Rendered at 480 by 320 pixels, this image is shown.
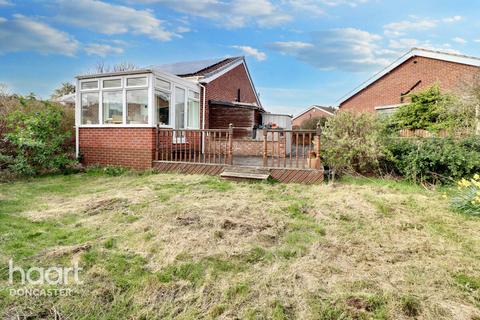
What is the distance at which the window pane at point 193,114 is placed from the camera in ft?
35.2

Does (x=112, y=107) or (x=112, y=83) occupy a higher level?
(x=112, y=83)

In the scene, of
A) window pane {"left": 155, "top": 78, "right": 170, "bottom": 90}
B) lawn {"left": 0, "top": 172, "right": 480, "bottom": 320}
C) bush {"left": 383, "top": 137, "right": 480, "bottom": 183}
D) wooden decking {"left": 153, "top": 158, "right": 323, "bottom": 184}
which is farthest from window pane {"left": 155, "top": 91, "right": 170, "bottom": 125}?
bush {"left": 383, "top": 137, "right": 480, "bottom": 183}

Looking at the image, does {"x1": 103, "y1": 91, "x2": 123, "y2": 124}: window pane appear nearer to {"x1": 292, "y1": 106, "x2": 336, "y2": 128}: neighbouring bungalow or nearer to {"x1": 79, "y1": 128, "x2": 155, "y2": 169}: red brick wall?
{"x1": 79, "y1": 128, "x2": 155, "y2": 169}: red brick wall

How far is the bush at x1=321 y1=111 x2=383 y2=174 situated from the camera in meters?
7.59

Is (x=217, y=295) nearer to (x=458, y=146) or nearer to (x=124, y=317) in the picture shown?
(x=124, y=317)

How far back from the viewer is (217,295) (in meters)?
2.37

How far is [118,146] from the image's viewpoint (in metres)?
8.66

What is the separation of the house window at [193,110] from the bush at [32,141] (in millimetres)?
4005

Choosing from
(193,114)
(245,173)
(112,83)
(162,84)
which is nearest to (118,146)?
(112,83)

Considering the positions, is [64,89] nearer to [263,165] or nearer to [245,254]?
[263,165]

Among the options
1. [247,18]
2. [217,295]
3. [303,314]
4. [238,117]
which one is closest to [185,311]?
[217,295]

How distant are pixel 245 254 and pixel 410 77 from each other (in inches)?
Answer: 645

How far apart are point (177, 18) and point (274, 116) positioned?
6922 mm

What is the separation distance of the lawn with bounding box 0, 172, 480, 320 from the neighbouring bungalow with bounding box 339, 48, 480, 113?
8.57 meters
